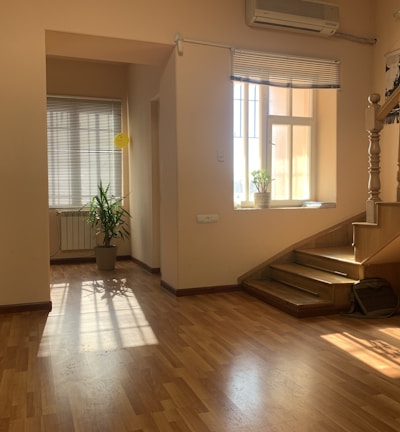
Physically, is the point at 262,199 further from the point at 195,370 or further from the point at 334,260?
the point at 195,370

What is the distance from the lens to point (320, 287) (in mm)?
4434

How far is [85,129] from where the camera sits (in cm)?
757

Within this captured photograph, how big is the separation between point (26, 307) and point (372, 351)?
3097mm

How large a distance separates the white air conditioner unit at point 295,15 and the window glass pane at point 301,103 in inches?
30.2

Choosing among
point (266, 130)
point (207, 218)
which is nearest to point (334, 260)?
point (207, 218)

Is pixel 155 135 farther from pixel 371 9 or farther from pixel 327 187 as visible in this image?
pixel 371 9

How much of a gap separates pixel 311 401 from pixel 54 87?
6479 millimetres

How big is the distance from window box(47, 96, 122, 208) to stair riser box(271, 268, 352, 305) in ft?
12.8

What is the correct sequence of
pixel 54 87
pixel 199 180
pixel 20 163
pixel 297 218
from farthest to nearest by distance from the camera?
pixel 54 87 → pixel 297 218 → pixel 199 180 → pixel 20 163

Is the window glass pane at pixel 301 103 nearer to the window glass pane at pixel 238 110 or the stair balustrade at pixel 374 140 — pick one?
the window glass pane at pixel 238 110

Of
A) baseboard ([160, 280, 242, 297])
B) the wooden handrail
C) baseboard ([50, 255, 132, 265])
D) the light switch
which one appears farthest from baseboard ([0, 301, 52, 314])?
the wooden handrail

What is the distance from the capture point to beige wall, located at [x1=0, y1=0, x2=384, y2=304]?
14.2 feet

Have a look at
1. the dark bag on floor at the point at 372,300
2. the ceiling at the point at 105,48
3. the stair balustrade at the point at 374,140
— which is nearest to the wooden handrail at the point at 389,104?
the stair balustrade at the point at 374,140

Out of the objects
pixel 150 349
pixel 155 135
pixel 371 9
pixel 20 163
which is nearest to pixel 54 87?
pixel 155 135
